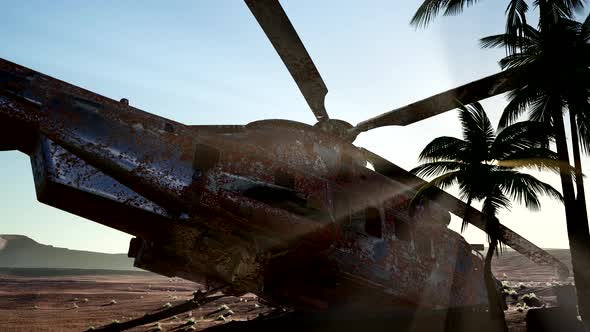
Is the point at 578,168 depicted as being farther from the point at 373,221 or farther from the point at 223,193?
the point at 223,193

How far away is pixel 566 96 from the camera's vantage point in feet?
40.0

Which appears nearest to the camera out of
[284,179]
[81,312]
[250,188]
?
[250,188]

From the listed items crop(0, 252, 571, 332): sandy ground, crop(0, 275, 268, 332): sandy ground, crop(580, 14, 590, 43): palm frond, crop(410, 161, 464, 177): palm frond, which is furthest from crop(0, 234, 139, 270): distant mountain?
crop(580, 14, 590, 43): palm frond

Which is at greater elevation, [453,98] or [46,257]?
[46,257]

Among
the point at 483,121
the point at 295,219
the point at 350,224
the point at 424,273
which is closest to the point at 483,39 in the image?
the point at 483,121

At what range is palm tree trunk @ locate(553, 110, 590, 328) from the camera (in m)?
11.1

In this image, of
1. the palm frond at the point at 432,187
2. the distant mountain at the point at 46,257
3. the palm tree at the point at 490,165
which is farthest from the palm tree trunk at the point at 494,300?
the distant mountain at the point at 46,257

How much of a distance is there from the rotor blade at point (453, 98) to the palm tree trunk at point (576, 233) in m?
4.21

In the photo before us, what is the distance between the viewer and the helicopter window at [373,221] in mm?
8703

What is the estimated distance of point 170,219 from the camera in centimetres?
598

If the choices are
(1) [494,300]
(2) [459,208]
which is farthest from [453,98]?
(1) [494,300]

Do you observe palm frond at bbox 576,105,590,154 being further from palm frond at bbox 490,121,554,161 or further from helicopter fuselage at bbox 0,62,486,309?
helicopter fuselage at bbox 0,62,486,309

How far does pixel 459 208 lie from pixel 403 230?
2.72 metres

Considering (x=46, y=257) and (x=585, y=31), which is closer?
(x=585, y=31)
